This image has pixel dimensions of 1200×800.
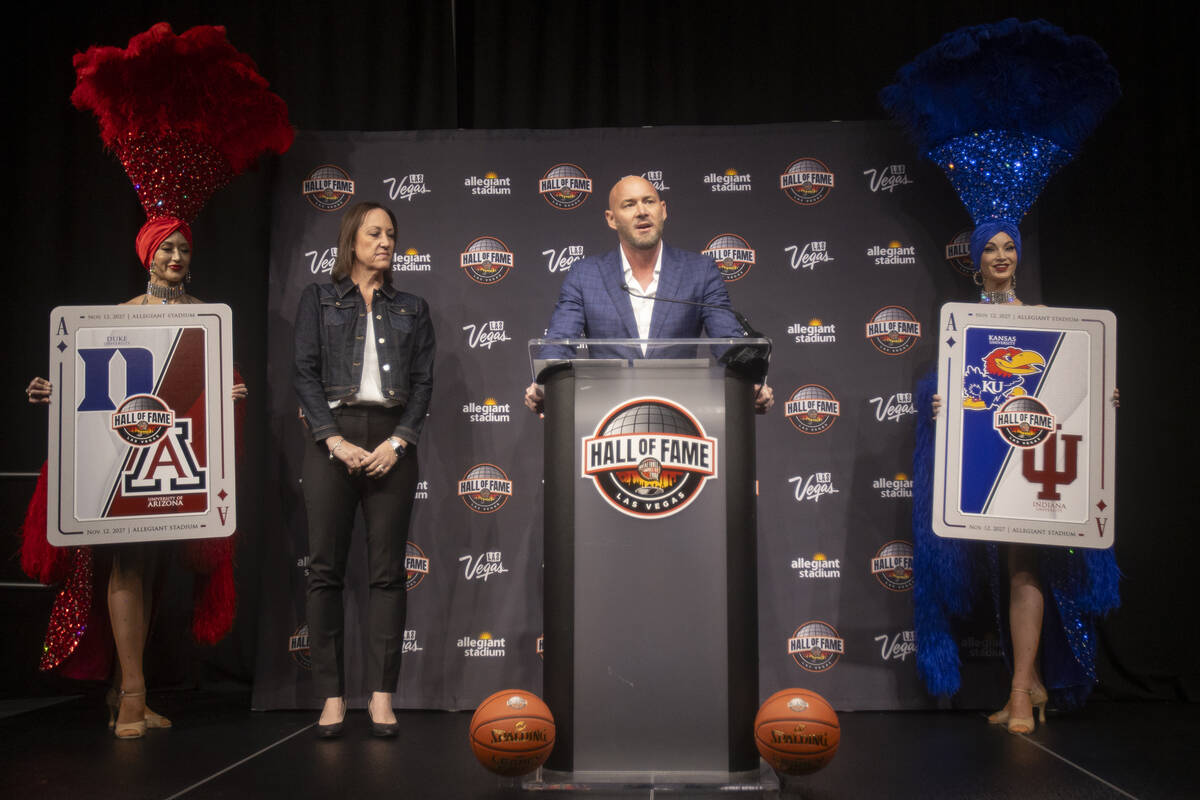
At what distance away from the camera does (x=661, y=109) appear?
4.63m

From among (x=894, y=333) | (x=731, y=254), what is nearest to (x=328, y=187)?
(x=731, y=254)

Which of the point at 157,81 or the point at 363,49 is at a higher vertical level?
the point at 363,49

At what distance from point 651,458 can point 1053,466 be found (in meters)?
1.83

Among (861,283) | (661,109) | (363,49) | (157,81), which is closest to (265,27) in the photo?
(363,49)

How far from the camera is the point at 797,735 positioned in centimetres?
234

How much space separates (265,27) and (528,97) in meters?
1.41

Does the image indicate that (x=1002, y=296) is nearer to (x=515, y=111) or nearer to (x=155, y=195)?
(x=515, y=111)

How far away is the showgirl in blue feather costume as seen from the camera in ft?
12.0

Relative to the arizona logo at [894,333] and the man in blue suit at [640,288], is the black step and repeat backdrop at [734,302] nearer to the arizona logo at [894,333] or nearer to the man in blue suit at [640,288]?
the arizona logo at [894,333]

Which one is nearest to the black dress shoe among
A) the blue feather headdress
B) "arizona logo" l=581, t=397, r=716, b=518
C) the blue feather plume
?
"arizona logo" l=581, t=397, r=716, b=518

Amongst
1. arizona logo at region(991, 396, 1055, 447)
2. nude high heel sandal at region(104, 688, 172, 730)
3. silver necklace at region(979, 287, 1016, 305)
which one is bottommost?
nude high heel sandal at region(104, 688, 172, 730)

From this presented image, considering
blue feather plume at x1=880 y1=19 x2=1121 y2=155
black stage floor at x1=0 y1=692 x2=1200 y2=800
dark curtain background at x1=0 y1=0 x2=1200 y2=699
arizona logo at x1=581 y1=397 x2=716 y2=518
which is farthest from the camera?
dark curtain background at x1=0 y1=0 x2=1200 y2=699

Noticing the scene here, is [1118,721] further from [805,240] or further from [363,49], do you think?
[363,49]

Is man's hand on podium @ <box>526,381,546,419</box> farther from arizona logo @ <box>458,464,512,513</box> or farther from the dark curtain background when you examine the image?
the dark curtain background
